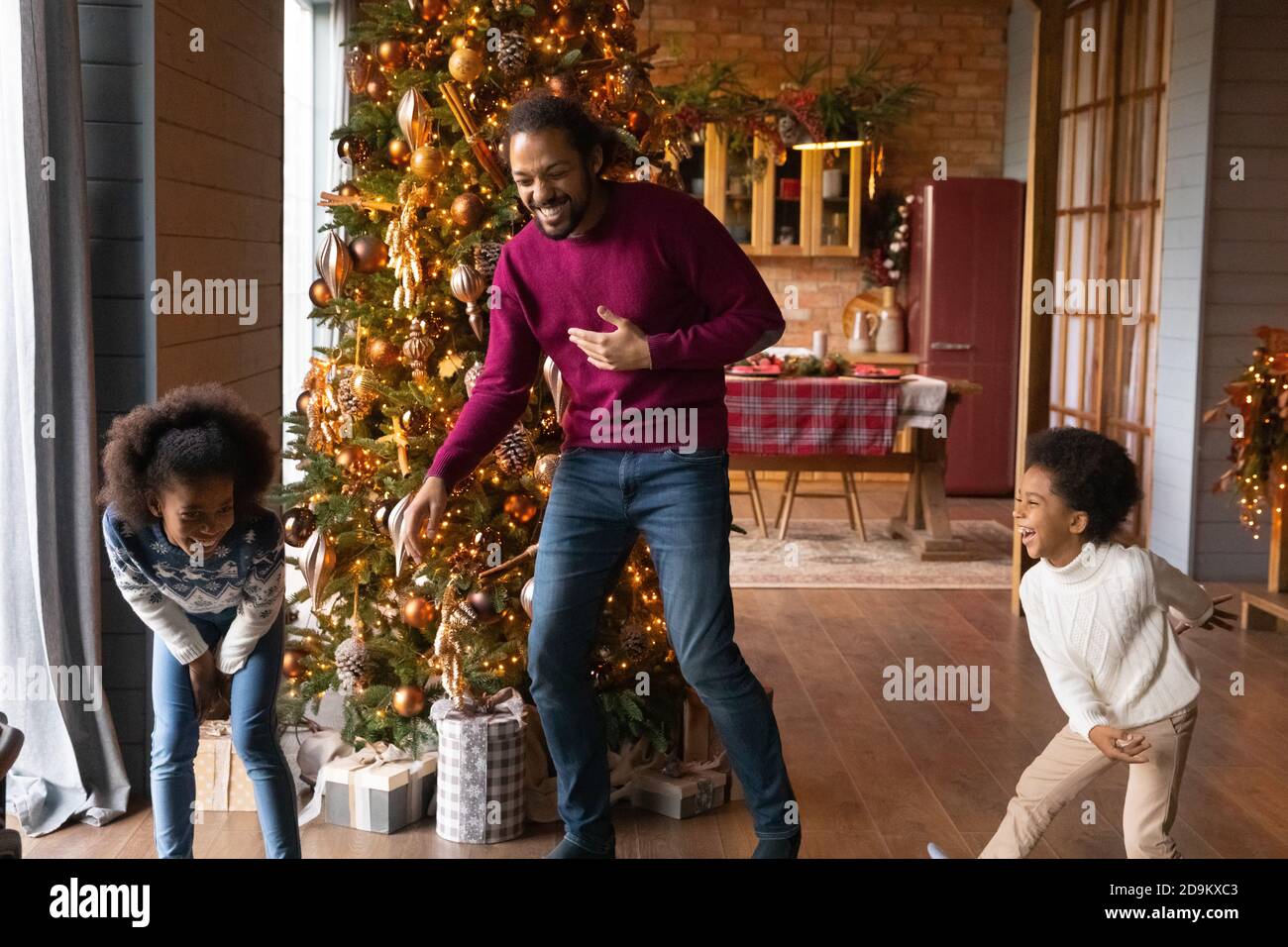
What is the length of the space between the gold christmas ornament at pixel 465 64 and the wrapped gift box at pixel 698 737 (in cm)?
160

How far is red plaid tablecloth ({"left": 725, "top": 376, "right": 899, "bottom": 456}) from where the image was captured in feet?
22.9

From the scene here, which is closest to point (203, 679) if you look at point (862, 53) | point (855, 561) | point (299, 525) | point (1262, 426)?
point (299, 525)

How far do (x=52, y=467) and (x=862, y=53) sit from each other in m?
7.12

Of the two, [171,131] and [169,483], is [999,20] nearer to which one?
[171,131]

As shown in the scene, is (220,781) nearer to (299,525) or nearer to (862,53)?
(299,525)

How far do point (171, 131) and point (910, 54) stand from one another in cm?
673

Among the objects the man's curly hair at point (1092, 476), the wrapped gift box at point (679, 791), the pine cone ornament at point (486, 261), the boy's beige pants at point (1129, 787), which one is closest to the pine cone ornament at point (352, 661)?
the wrapped gift box at point (679, 791)

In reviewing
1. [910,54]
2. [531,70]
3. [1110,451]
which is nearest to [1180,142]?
[910,54]

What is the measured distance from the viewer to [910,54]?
30.5ft

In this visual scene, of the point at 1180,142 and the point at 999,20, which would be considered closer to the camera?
the point at 1180,142

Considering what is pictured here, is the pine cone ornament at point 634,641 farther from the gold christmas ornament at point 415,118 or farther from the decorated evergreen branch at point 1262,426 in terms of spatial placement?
the decorated evergreen branch at point 1262,426

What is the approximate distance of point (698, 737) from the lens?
3.61 meters

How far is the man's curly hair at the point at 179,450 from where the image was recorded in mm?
2426
